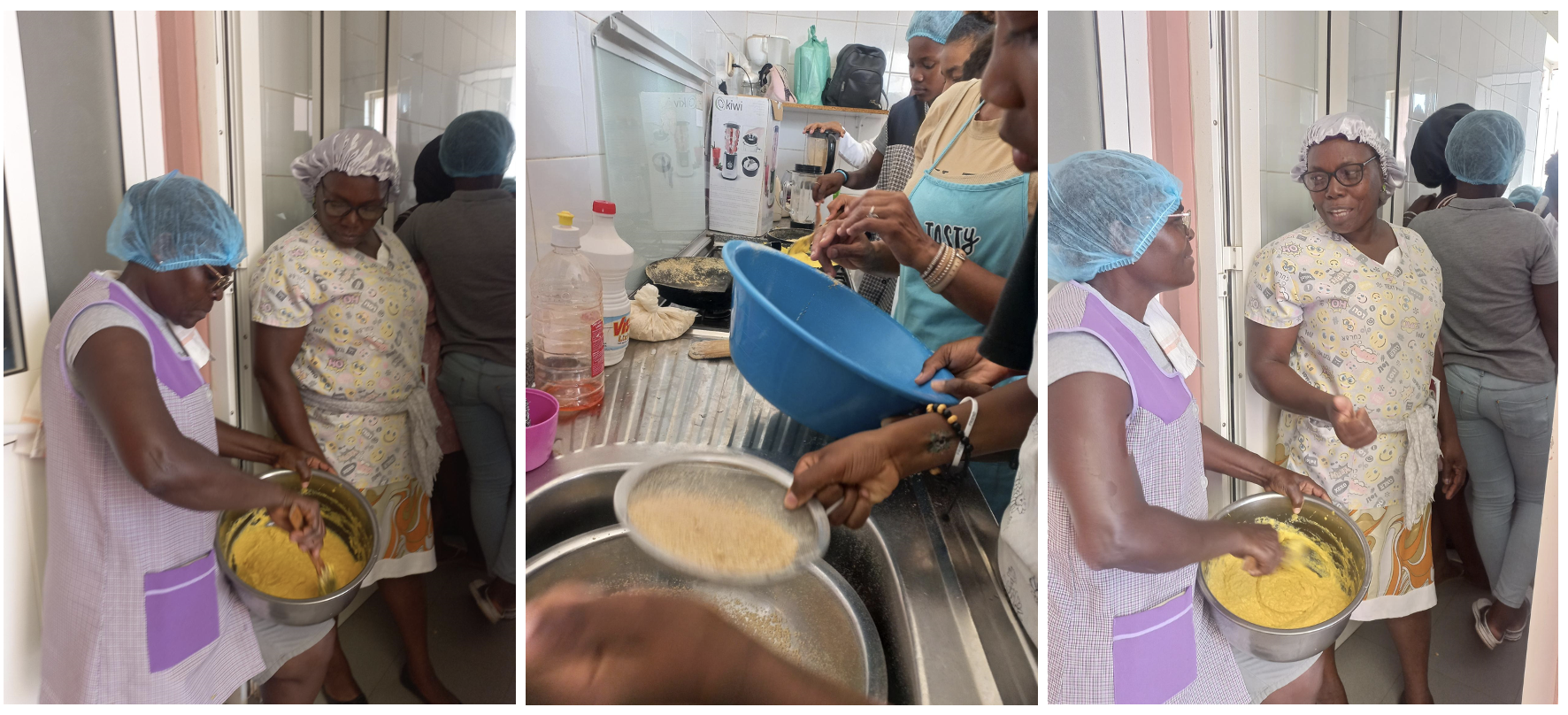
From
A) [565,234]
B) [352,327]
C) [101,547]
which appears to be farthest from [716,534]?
[101,547]

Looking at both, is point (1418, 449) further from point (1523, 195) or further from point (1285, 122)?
point (1285, 122)

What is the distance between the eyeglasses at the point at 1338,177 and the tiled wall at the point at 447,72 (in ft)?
3.49

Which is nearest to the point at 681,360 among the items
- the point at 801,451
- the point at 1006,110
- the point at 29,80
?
the point at 801,451

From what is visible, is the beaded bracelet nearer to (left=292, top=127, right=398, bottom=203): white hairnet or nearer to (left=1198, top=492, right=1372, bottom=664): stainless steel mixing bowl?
(left=1198, top=492, right=1372, bottom=664): stainless steel mixing bowl

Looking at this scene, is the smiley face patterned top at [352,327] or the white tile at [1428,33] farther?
the white tile at [1428,33]

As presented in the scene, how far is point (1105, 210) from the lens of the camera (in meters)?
1.01

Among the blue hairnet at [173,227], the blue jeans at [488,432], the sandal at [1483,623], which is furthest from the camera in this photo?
the sandal at [1483,623]

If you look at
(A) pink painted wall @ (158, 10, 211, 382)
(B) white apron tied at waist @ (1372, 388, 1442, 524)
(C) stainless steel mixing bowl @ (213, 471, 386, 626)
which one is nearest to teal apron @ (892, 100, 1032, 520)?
(B) white apron tied at waist @ (1372, 388, 1442, 524)

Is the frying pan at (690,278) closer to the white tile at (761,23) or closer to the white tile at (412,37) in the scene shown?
the white tile at (761,23)

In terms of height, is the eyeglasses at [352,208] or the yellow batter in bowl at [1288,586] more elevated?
the eyeglasses at [352,208]

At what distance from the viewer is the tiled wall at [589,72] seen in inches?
40.3

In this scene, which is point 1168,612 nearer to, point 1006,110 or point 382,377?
point 1006,110

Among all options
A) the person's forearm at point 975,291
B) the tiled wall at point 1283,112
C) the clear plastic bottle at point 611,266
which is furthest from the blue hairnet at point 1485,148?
the clear plastic bottle at point 611,266

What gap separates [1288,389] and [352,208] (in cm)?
128
